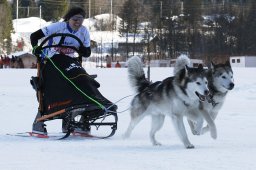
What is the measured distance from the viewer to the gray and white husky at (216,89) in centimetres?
620

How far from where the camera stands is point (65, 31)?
6.32 meters

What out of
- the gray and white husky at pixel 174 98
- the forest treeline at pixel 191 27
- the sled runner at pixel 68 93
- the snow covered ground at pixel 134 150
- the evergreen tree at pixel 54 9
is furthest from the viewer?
the evergreen tree at pixel 54 9

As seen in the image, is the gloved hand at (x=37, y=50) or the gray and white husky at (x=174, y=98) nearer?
the gray and white husky at (x=174, y=98)

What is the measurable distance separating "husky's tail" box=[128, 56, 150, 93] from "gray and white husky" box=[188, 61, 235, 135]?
2.25 feet

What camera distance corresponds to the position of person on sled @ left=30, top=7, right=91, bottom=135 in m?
6.16

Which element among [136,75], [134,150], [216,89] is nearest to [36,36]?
[136,75]

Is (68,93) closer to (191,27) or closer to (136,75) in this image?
(136,75)

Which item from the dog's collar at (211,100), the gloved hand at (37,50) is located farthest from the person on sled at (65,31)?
the dog's collar at (211,100)

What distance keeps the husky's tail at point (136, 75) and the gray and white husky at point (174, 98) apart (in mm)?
19

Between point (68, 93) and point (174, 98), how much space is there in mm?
1109

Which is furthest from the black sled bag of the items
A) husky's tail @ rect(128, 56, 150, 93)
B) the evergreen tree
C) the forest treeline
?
the evergreen tree

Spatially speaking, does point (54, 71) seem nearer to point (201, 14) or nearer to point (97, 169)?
point (97, 169)

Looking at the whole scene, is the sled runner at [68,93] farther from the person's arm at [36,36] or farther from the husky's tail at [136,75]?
the husky's tail at [136,75]

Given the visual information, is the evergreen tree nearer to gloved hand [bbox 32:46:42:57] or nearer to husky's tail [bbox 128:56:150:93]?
husky's tail [bbox 128:56:150:93]
